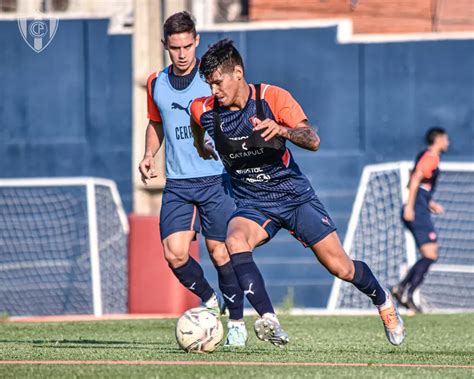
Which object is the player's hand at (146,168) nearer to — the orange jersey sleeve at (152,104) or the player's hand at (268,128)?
the orange jersey sleeve at (152,104)

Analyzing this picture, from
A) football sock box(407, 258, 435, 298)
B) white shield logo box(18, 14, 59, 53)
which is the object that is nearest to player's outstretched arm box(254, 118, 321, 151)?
football sock box(407, 258, 435, 298)

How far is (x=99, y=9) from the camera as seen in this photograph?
21844mm

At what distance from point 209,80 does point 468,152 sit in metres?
12.0

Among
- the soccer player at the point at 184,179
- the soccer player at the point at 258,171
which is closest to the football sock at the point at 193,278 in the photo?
the soccer player at the point at 184,179

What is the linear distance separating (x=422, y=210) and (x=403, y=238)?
329cm

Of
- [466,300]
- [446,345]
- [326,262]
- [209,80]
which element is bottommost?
[466,300]

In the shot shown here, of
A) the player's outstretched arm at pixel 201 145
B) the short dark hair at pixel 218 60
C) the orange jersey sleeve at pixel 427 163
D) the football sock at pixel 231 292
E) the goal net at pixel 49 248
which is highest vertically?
the short dark hair at pixel 218 60

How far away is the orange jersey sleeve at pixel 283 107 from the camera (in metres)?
8.57

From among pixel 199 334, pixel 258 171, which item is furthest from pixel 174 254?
pixel 258 171

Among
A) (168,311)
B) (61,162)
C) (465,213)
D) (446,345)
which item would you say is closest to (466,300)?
(465,213)

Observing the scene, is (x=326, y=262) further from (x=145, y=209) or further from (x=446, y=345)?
(x=145, y=209)

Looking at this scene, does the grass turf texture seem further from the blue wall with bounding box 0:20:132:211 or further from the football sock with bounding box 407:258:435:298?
the blue wall with bounding box 0:20:132:211

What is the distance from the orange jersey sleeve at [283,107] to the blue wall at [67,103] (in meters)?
12.3

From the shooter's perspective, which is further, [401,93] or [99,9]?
[99,9]
